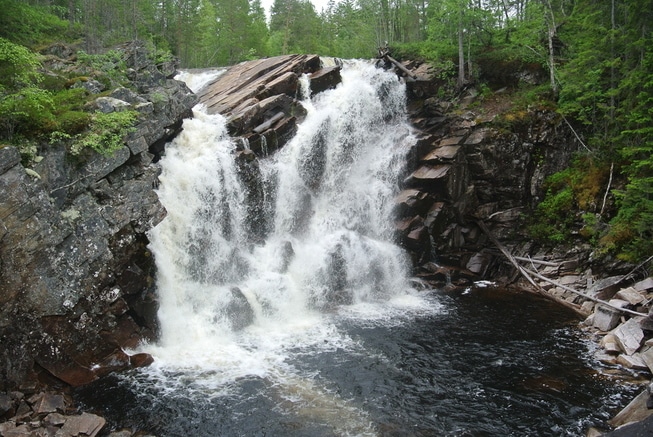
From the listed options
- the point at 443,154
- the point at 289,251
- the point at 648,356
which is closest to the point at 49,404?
the point at 289,251

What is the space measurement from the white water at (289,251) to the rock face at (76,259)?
138cm

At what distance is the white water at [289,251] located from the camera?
50.3 feet

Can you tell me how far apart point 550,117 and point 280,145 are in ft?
52.4

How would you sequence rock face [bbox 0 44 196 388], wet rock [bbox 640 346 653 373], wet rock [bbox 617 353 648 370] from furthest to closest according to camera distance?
wet rock [bbox 617 353 648 370] → wet rock [bbox 640 346 653 373] → rock face [bbox 0 44 196 388]

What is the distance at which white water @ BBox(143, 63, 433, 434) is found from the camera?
1532 cm

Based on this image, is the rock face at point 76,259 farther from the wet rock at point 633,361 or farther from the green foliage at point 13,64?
the wet rock at point 633,361

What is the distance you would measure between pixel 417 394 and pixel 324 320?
250 inches

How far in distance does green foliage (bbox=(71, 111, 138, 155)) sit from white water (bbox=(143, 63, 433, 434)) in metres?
3.58

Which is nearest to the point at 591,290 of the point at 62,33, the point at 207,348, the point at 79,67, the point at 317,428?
the point at 317,428

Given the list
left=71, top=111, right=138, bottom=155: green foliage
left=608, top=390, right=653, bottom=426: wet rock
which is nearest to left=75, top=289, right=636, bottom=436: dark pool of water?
left=608, top=390, right=653, bottom=426: wet rock

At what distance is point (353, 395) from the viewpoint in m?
13.3

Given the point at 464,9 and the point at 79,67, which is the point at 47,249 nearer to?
the point at 79,67

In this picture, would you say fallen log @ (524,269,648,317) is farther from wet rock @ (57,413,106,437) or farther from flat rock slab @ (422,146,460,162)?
wet rock @ (57,413,106,437)

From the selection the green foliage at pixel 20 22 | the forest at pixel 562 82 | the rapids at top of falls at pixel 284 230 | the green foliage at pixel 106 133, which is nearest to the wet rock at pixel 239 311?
the rapids at top of falls at pixel 284 230
